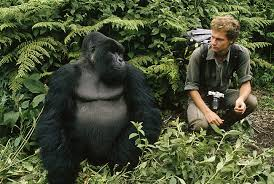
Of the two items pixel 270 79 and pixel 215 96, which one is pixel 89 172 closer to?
pixel 215 96

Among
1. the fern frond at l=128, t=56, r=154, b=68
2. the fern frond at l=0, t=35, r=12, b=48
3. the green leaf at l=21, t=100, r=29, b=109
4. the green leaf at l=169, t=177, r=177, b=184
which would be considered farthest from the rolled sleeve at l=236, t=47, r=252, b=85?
the fern frond at l=0, t=35, r=12, b=48

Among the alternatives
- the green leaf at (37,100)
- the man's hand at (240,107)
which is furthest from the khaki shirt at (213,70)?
the green leaf at (37,100)

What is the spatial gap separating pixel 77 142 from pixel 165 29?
5.62 ft

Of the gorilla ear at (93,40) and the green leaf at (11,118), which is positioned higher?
the gorilla ear at (93,40)

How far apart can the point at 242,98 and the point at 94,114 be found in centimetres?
112

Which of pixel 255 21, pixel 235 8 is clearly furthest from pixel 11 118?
pixel 255 21

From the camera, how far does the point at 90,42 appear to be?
287cm

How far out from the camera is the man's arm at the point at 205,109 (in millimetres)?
3338

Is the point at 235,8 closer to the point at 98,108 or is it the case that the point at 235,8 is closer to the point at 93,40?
the point at 93,40

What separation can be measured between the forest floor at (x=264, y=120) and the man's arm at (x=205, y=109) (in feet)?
2.05

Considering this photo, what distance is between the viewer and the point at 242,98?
341 cm

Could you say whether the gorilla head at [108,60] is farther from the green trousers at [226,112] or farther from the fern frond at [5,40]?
the fern frond at [5,40]

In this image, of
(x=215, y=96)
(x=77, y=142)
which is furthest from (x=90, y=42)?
(x=215, y=96)

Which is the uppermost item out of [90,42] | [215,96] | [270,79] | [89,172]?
[90,42]
